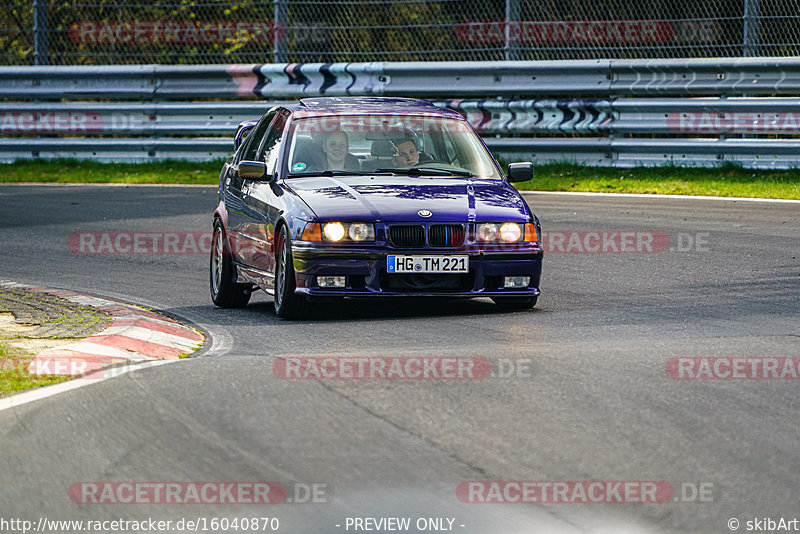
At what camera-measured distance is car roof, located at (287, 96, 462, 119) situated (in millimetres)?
10869

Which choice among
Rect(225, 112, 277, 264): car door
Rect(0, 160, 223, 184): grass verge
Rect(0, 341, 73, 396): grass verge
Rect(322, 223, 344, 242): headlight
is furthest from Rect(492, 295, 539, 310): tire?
Rect(0, 160, 223, 184): grass verge

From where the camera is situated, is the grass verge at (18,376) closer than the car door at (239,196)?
Yes

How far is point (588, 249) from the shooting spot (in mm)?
13367

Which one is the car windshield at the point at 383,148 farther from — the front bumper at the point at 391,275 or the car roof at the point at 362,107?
the front bumper at the point at 391,275

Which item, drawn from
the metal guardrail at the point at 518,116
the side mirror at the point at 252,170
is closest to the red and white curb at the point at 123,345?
the side mirror at the point at 252,170

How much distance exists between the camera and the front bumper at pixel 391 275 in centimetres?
937

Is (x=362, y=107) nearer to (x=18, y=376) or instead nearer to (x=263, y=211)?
(x=263, y=211)

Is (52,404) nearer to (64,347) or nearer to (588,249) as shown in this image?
(64,347)

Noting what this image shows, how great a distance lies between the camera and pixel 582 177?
1881 cm

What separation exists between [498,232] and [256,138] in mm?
2778

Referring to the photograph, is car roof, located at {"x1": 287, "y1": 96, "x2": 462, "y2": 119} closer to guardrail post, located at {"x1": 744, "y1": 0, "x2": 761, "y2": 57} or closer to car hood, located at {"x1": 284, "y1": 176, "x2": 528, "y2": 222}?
car hood, located at {"x1": 284, "y1": 176, "x2": 528, "y2": 222}

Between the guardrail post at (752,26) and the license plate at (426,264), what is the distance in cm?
1000

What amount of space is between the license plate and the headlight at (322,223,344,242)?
0.36m

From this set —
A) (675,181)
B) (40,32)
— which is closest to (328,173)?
(675,181)
